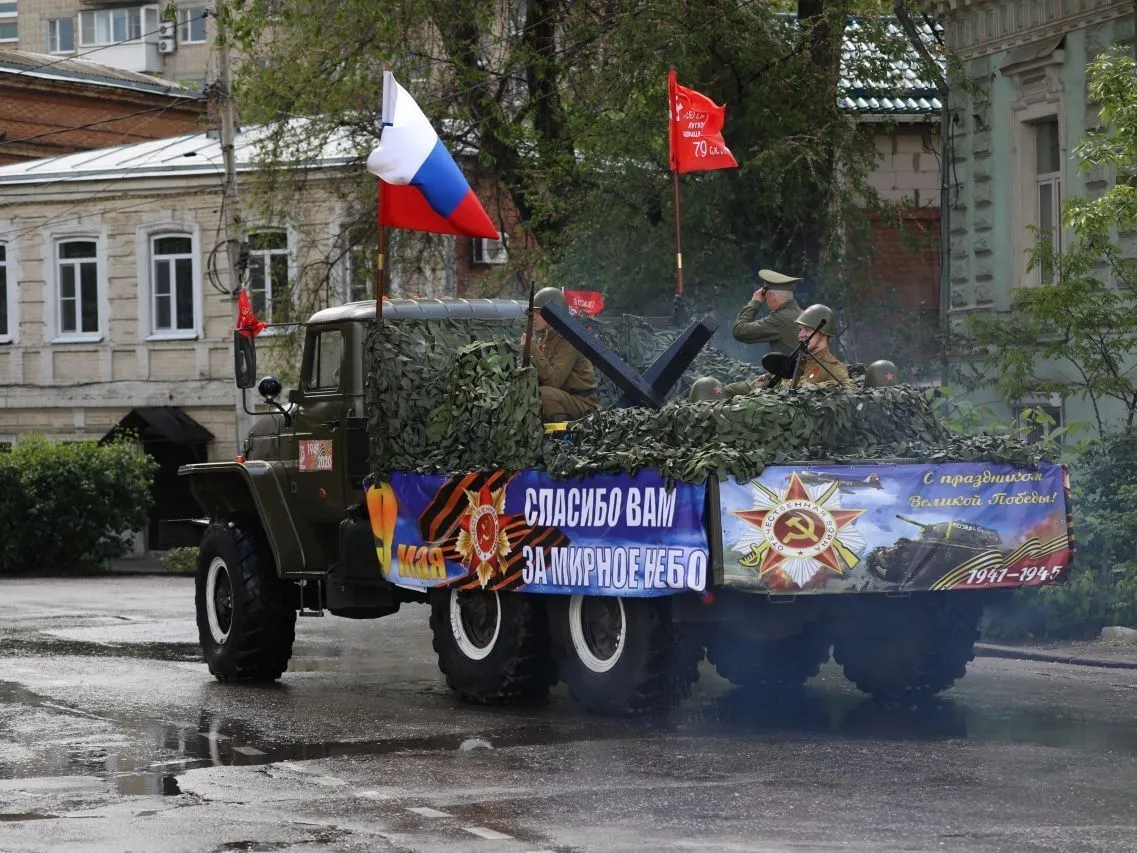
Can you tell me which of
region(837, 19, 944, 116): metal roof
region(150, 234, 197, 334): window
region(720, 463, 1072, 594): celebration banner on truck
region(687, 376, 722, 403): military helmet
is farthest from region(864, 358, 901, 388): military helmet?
region(150, 234, 197, 334): window

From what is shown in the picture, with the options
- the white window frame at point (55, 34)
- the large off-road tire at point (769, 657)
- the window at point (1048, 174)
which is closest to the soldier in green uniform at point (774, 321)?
the large off-road tire at point (769, 657)

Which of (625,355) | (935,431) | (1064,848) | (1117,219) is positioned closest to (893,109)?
(1117,219)

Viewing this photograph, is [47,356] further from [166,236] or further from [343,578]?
[343,578]

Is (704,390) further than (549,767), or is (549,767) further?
(704,390)

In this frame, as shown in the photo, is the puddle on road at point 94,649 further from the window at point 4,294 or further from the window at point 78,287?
the window at point 4,294

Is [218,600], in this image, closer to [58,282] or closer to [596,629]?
[596,629]

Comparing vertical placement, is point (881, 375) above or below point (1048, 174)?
below

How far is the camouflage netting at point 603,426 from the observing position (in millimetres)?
11273

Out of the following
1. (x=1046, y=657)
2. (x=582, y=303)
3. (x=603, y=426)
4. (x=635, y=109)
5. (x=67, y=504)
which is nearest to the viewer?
(x=603, y=426)

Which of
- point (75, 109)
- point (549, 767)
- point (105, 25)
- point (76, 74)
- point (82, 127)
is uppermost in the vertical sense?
point (105, 25)

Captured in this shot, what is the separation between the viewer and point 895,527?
37.1ft

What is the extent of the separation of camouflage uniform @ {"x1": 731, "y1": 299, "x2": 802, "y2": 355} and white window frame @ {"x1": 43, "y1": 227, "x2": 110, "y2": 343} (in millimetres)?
28137

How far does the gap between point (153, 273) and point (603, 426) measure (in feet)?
95.9

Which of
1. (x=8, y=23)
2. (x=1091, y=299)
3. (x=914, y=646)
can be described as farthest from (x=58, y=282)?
(x=8, y=23)
